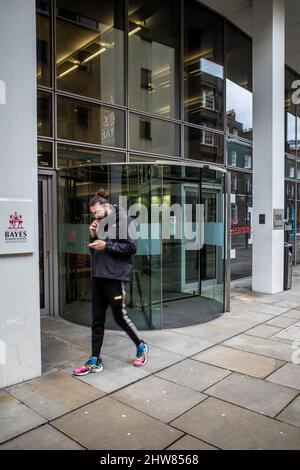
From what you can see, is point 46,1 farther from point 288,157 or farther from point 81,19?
point 288,157

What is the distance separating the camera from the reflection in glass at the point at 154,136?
300 inches

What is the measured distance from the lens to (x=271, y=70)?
798 centimetres

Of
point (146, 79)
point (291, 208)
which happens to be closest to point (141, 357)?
point (146, 79)

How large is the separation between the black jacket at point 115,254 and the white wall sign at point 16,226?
2.14 ft

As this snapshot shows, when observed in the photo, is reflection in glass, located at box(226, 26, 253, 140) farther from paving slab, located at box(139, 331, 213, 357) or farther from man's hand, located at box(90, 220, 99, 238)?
man's hand, located at box(90, 220, 99, 238)

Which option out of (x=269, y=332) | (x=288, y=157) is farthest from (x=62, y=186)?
(x=288, y=157)

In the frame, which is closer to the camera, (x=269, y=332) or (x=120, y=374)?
(x=120, y=374)

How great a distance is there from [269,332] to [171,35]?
6638 millimetres

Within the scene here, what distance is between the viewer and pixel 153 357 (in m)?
4.46

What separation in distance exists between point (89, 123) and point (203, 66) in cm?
385

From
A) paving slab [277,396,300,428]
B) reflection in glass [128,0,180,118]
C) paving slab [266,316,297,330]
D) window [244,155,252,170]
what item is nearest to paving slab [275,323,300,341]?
paving slab [266,316,297,330]

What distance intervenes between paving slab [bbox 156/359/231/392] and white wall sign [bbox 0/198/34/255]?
188 cm

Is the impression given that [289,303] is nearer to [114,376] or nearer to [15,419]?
[114,376]

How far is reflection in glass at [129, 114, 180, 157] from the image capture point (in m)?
7.61
